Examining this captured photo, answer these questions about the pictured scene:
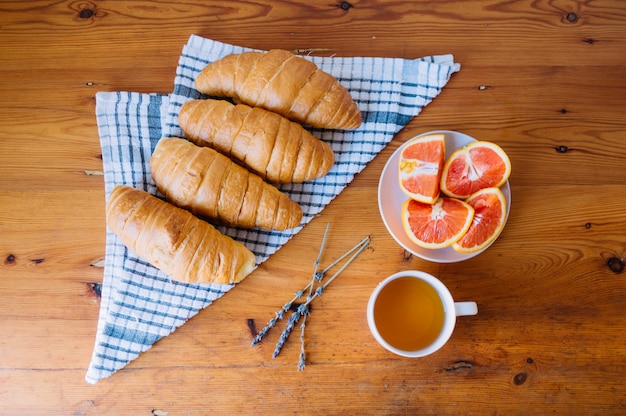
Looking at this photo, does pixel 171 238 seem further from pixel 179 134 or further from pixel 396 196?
pixel 396 196

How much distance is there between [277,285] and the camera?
4.21ft

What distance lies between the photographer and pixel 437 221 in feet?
3.75

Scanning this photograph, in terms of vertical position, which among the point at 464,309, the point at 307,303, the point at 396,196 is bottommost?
the point at 307,303

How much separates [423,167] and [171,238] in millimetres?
641

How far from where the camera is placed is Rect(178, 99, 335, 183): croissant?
1.16 meters

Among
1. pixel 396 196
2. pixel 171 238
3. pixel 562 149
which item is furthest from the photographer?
pixel 562 149

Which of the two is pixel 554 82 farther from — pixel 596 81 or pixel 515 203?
pixel 515 203

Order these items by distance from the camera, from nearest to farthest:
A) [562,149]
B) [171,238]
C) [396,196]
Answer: [171,238] → [396,196] → [562,149]

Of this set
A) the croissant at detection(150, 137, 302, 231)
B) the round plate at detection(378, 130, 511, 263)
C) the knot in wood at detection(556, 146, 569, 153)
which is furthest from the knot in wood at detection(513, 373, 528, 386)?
the croissant at detection(150, 137, 302, 231)

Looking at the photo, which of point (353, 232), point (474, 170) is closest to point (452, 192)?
point (474, 170)

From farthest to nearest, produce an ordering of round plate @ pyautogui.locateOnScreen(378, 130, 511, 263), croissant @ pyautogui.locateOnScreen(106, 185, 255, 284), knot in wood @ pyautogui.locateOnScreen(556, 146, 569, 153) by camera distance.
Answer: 1. knot in wood @ pyautogui.locateOnScreen(556, 146, 569, 153)
2. round plate @ pyautogui.locateOnScreen(378, 130, 511, 263)
3. croissant @ pyautogui.locateOnScreen(106, 185, 255, 284)

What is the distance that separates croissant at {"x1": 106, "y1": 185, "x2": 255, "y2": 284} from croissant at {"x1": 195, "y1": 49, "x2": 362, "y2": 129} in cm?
36

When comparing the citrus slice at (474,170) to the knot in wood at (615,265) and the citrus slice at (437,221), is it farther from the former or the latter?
the knot in wood at (615,265)

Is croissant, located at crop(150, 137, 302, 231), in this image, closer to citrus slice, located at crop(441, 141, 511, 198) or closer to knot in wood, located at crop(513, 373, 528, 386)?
citrus slice, located at crop(441, 141, 511, 198)
